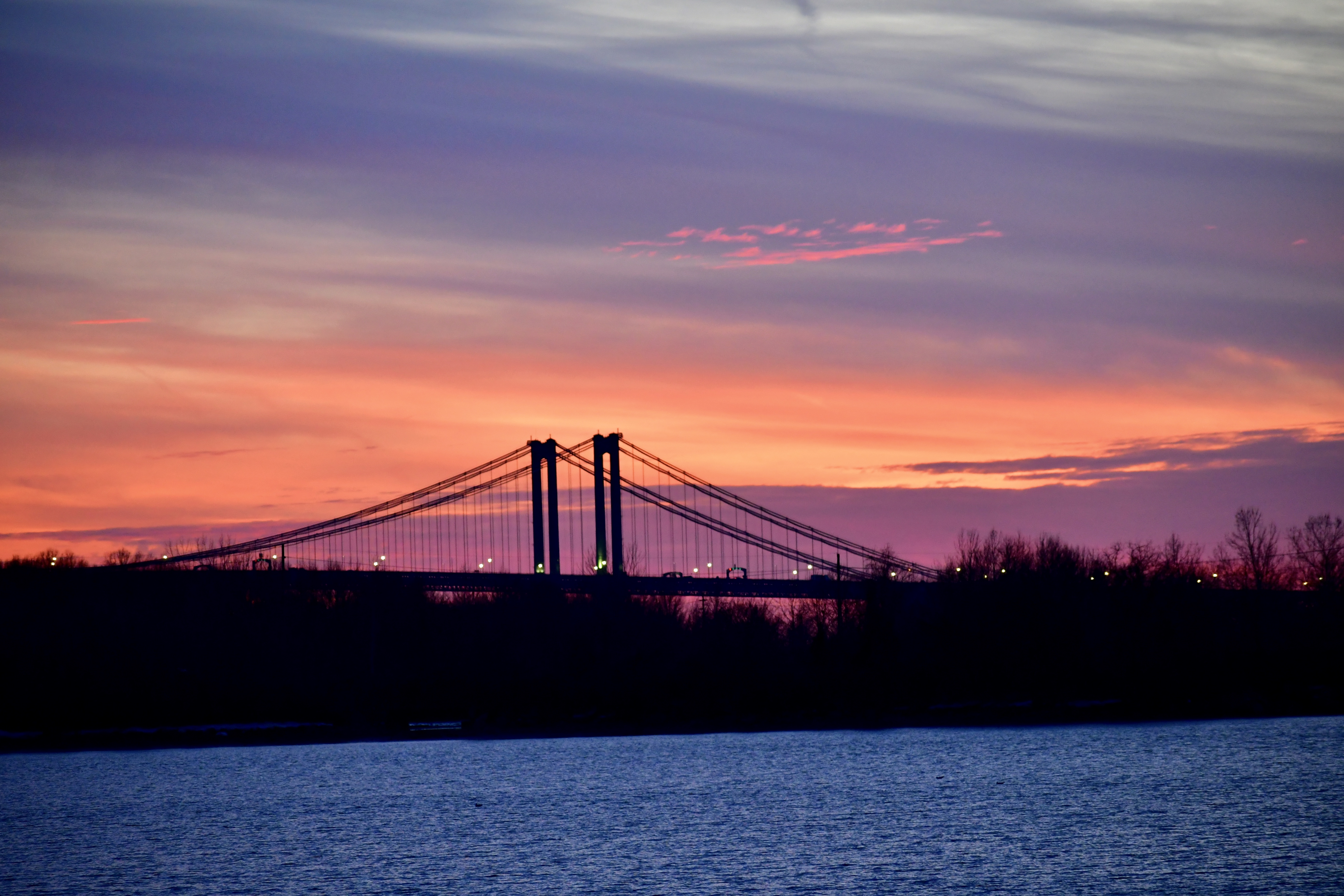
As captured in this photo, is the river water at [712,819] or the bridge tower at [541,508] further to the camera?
the bridge tower at [541,508]

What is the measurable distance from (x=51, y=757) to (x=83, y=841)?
25597mm

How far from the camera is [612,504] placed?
75.2m

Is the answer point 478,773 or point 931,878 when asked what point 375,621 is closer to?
point 478,773

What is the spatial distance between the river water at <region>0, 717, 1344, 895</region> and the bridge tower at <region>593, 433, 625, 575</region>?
1802cm

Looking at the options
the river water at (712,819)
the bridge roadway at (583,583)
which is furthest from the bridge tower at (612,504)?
the river water at (712,819)

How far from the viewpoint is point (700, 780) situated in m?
42.5

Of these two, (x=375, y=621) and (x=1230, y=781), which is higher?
(x=375, y=621)

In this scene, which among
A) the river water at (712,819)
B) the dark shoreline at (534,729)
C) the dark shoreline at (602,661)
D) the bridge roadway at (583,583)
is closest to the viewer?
the river water at (712,819)

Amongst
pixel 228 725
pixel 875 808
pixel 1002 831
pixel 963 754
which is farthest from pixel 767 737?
pixel 1002 831

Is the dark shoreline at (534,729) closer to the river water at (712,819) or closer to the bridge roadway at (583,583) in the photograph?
the river water at (712,819)

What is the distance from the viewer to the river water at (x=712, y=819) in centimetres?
2578

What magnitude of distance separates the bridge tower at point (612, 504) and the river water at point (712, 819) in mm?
18018

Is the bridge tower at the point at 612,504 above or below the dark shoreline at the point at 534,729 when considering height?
above

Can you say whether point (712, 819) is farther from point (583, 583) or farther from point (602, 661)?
point (583, 583)
